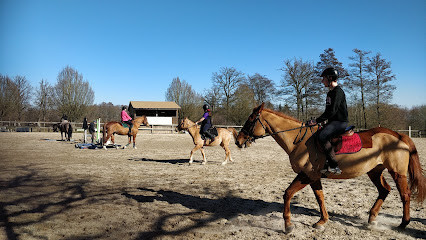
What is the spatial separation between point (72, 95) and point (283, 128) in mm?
50825

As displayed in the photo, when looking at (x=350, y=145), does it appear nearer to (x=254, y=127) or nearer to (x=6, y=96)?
(x=254, y=127)

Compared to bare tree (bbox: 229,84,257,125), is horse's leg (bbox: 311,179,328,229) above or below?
below

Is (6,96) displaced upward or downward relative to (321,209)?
upward

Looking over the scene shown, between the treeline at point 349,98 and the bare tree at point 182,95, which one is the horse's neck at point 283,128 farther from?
the bare tree at point 182,95

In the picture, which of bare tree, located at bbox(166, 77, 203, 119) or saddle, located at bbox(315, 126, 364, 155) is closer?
saddle, located at bbox(315, 126, 364, 155)

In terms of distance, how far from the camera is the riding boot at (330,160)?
13.5 ft

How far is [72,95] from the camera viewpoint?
46.5m

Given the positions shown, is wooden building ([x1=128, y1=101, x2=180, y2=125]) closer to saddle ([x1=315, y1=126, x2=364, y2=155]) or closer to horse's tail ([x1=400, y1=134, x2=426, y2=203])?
saddle ([x1=315, y1=126, x2=364, y2=155])

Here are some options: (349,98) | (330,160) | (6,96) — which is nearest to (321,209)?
(330,160)

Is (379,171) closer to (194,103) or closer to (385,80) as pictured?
(385,80)

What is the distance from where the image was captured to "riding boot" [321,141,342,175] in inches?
162

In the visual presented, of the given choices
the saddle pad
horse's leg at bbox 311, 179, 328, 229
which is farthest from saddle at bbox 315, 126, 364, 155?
horse's leg at bbox 311, 179, 328, 229

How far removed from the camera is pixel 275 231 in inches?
163

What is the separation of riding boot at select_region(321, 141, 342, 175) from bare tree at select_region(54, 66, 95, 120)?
50222mm
